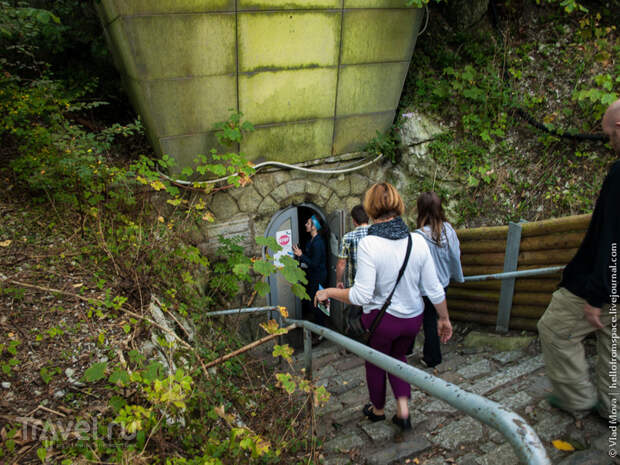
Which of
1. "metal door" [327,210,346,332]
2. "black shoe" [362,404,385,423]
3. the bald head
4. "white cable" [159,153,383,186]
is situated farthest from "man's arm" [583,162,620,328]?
"white cable" [159,153,383,186]

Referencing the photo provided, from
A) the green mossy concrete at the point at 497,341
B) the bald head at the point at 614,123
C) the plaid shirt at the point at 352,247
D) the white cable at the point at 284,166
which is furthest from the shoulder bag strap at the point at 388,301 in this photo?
the white cable at the point at 284,166

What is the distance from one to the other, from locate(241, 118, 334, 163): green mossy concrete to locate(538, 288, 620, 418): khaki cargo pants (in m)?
3.50

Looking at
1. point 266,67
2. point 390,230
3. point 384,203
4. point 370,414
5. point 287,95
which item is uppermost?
point 266,67

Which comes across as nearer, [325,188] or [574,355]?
[574,355]

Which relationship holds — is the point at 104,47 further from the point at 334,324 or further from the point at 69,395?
the point at 334,324

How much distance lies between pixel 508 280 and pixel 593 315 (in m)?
1.65

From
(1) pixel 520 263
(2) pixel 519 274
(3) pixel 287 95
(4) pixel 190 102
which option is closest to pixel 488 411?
(2) pixel 519 274

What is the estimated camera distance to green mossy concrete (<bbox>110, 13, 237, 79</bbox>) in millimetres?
3764

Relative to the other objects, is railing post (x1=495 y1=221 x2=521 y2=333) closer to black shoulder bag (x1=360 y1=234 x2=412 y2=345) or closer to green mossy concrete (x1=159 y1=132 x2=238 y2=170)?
black shoulder bag (x1=360 y1=234 x2=412 y2=345)

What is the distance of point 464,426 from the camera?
7.88 ft

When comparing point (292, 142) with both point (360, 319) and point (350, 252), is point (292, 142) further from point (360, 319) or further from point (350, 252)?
point (360, 319)

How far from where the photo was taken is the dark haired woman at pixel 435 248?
3029 mm

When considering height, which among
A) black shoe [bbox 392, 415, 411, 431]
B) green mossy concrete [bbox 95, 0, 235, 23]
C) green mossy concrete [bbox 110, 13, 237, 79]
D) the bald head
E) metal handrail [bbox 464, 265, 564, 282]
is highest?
green mossy concrete [bbox 95, 0, 235, 23]

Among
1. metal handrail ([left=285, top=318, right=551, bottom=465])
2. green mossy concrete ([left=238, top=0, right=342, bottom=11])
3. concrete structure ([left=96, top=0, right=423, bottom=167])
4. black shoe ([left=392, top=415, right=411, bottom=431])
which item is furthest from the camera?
green mossy concrete ([left=238, top=0, right=342, bottom=11])
